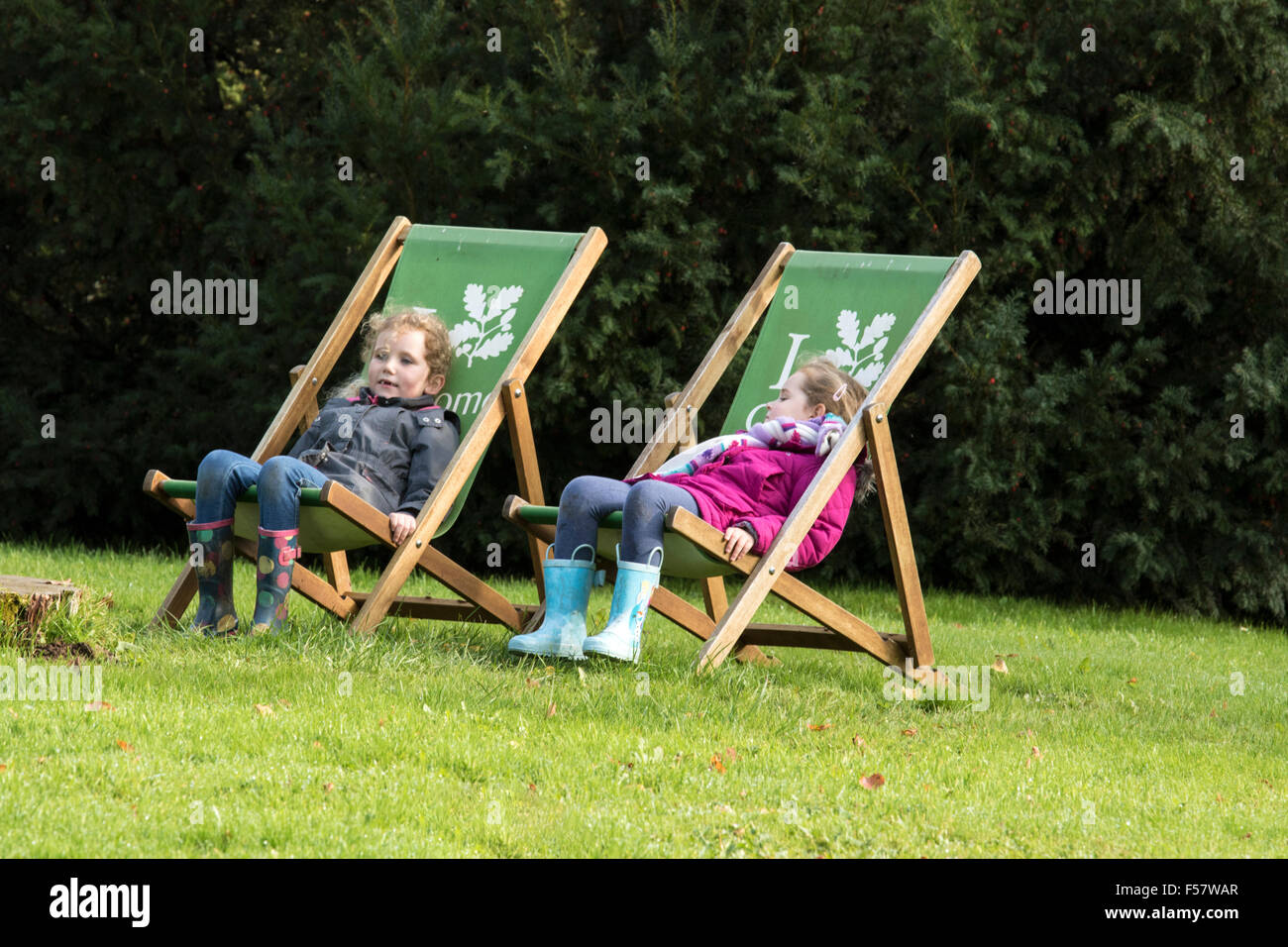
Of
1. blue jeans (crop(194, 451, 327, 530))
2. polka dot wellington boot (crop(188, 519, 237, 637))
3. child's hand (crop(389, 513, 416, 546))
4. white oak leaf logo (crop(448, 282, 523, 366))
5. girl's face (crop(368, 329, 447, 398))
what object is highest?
white oak leaf logo (crop(448, 282, 523, 366))

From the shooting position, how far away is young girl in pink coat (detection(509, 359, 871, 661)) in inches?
167

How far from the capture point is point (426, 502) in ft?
15.5

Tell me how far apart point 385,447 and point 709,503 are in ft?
3.92

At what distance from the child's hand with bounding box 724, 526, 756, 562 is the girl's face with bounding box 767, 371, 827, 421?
68 centimetres

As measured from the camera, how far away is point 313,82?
9914 mm

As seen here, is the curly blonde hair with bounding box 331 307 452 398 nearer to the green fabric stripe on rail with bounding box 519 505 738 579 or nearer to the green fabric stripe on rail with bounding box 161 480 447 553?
the green fabric stripe on rail with bounding box 161 480 447 553

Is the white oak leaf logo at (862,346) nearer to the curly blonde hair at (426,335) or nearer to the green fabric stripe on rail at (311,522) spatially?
the curly blonde hair at (426,335)

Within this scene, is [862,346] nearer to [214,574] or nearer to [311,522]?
[311,522]

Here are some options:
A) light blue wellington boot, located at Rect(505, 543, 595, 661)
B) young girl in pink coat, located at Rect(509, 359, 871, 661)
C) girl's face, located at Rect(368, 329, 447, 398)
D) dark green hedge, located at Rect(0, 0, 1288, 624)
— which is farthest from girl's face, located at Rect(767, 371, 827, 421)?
dark green hedge, located at Rect(0, 0, 1288, 624)

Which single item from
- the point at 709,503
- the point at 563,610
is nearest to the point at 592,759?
the point at 563,610

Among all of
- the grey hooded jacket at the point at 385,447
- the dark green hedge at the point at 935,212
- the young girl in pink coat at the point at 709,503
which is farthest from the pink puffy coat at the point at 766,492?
→ the dark green hedge at the point at 935,212

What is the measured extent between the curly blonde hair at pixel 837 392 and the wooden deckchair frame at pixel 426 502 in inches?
33.9
